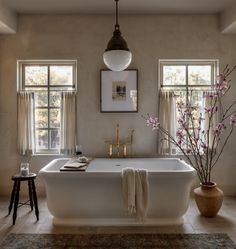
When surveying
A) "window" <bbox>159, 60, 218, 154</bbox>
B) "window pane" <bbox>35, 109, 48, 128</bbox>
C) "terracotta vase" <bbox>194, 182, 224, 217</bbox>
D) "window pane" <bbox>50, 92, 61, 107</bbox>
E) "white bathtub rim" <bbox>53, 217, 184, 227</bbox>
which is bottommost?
"white bathtub rim" <bbox>53, 217, 184, 227</bbox>

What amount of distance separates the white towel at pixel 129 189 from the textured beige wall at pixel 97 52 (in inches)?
51.4

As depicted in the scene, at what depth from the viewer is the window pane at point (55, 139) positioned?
4.66 meters

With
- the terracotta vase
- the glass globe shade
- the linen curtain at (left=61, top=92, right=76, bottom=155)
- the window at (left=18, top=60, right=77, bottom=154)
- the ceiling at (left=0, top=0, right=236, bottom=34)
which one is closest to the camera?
the glass globe shade

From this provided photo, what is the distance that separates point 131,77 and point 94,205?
2094 millimetres

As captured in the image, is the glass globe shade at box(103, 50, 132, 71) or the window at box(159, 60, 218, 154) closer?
the glass globe shade at box(103, 50, 132, 71)

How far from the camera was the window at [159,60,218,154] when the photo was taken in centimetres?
463

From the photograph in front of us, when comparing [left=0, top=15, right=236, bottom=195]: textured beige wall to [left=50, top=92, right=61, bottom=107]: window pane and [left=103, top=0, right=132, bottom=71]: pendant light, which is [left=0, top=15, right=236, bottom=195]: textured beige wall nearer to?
[left=50, top=92, right=61, bottom=107]: window pane

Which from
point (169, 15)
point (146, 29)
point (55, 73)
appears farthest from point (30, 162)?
point (169, 15)

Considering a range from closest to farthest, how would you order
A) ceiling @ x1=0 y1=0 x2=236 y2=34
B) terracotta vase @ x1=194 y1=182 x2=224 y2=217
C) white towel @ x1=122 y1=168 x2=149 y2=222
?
white towel @ x1=122 y1=168 x2=149 y2=222
terracotta vase @ x1=194 y1=182 x2=224 y2=217
ceiling @ x1=0 y1=0 x2=236 y2=34

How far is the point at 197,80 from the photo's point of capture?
466 centimetres

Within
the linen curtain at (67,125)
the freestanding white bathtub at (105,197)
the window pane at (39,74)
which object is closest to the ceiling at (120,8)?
the window pane at (39,74)

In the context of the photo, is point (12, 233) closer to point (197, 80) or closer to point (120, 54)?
point (120, 54)

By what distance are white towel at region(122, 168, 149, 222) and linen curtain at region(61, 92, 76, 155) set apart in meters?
1.47

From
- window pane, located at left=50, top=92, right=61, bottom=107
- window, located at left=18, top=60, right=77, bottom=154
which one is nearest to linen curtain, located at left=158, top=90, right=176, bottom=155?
window, located at left=18, top=60, right=77, bottom=154
